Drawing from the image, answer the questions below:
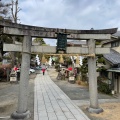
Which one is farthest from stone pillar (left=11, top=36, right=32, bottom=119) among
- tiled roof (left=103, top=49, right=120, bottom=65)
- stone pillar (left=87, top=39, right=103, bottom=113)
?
tiled roof (left=103, top=49, right=120, bottom=65)

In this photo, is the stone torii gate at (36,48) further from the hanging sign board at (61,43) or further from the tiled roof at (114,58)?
the tiled roof at (114,58)

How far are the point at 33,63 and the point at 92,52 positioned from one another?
207 feet

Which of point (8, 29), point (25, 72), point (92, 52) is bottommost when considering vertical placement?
point (25, 72)

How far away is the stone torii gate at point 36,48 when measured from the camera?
994 centimetres

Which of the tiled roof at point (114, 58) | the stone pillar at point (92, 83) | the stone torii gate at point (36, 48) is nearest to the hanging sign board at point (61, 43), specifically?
the stone torii gate at point (36, 48)

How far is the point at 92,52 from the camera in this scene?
11.1m

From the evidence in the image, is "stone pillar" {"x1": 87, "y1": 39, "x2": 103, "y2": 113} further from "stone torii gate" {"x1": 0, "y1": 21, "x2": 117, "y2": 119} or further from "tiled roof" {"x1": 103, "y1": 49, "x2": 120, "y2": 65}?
"tiled roof" {"x1": 103, "y1": 49, "x2": 120, "y2": 65}

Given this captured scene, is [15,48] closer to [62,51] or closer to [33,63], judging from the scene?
[62,51]

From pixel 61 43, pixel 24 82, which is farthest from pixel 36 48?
pixel 24 82

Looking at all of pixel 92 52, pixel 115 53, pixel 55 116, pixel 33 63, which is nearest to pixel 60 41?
pixel 92 52

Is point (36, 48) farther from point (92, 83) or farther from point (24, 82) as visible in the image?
point (92, 83)

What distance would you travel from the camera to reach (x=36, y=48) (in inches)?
413

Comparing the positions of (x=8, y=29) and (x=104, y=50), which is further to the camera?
(x=104, y=50)

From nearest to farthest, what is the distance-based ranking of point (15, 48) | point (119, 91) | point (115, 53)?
1. point (15, 48)
2. point (119, 91)
3. point (115, 53)
